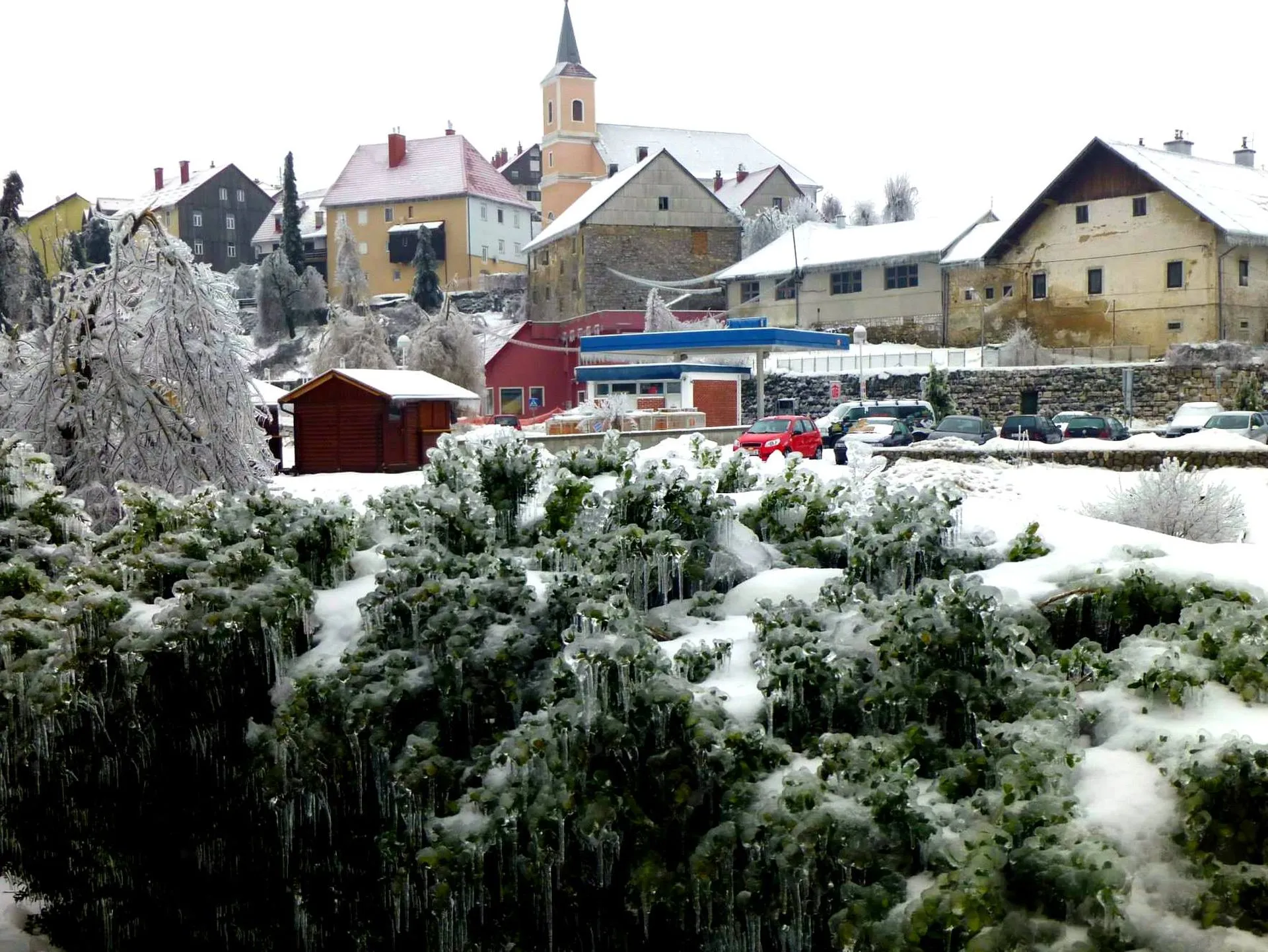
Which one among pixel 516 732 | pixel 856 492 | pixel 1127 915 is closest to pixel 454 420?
pixel 856 492

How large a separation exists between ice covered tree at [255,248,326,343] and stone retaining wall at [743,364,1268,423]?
4570 centimetres

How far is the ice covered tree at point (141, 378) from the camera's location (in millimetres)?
17578

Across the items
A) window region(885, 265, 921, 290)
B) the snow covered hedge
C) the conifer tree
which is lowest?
the snow covered hedge

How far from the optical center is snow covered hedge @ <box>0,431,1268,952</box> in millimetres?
5660

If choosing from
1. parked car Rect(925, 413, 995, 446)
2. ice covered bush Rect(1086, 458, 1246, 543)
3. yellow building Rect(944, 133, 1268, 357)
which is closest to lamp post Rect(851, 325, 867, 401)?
yellow building Rect(944, 133, 1268, 357)

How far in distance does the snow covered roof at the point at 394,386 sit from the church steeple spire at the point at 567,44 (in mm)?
67316

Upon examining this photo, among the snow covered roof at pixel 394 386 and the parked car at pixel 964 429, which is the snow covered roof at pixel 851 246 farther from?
the snow covered roof at pixel 394 386

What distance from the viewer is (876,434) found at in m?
36.2

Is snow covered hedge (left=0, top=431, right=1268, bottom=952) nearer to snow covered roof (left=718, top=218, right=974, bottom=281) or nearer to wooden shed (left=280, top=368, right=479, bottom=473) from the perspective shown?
wooden shed (left=280, top=368, right=479, bottom=473)

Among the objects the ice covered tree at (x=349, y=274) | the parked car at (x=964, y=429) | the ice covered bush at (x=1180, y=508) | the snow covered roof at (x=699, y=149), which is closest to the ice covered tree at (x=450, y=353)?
the ice covered tree at (x=349, y=274)

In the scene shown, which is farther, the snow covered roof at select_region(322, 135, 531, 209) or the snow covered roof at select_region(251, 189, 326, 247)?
the snow covered roof at select_region(251, 189, 326, 247)

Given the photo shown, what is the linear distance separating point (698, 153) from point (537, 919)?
102936 mm

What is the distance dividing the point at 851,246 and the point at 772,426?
106 feet

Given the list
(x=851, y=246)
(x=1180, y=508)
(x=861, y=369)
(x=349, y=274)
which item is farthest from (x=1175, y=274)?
(x=349, y=274)
